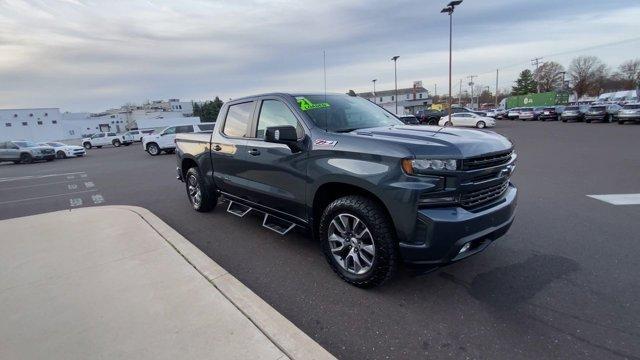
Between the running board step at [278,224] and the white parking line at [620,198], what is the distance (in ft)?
18.1

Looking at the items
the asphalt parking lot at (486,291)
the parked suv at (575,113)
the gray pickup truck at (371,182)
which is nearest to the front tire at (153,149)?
the asphalt parking lot at (486,291)

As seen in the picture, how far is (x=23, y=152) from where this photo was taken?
23406 mm

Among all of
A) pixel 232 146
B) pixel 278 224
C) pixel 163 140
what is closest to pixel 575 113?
pixel 163 140

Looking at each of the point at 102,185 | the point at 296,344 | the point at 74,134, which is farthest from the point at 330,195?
the point at 74,134

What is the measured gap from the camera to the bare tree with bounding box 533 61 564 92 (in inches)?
3588

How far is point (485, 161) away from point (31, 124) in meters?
84.5

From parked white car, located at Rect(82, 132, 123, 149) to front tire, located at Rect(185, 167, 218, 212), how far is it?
4036 cm

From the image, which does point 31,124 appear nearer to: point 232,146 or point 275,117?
point 232,146

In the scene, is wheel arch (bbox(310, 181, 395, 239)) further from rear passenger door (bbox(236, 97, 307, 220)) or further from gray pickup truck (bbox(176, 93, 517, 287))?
rear passenger door (bbox(236, 97, 307, 220))

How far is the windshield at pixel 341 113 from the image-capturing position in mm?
3934

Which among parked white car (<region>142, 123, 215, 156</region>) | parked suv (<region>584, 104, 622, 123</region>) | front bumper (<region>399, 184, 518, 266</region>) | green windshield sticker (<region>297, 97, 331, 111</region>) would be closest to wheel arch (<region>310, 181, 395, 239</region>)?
front bumper (<region>399, 184, 518, 266</region>)

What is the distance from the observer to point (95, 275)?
384 cm

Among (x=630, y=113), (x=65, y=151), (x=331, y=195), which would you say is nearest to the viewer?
(x=331, y=195)

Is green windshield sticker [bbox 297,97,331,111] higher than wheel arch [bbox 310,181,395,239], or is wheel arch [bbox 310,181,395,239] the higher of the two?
green windshield sticker [bbox 297,97,331,111]
